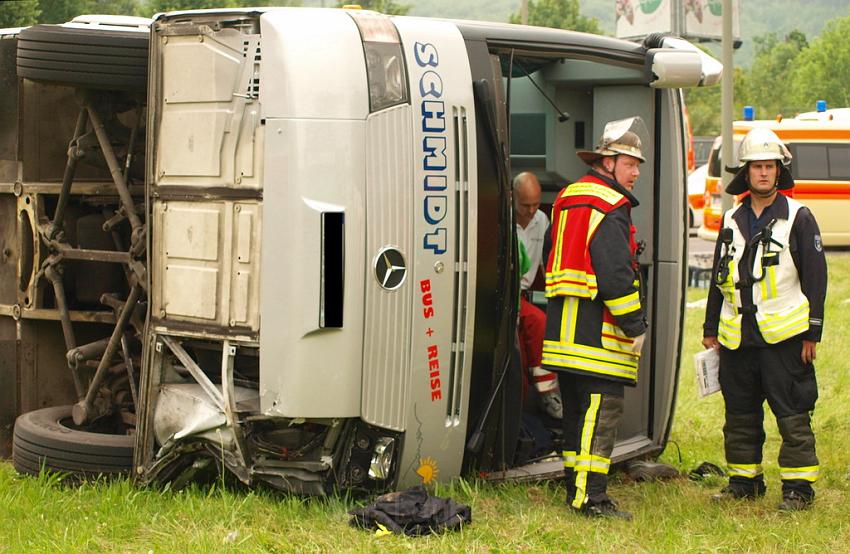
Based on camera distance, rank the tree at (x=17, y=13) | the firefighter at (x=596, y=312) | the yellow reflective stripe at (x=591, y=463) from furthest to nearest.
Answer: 1. the tree at (x=17, y=13)
2. the yellow reflective stripe at (x=591, y=463)
3. the firefighter at (x=596, y=312)

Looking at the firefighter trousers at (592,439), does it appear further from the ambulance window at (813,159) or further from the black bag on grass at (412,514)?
the ambulance window at (813,159)

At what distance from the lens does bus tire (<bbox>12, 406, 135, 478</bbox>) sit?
574cm

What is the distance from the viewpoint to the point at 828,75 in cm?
4844

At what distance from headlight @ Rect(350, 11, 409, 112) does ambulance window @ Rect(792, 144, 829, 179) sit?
15560mm

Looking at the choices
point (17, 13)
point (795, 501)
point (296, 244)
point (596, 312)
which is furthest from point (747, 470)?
point (17, 13)

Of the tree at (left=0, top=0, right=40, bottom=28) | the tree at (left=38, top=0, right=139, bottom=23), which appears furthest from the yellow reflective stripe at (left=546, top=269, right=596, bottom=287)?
the tree at (left=38, top=0, right=139, bottom=23)

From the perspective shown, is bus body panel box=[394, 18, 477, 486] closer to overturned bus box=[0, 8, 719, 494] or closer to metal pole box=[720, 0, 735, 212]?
overturned bus box=[0, 8, 719, 494]

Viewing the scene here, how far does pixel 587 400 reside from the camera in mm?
5688

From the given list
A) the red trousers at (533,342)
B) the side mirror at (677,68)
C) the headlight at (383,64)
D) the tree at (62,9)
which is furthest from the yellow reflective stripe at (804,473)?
the tree at (62,9)

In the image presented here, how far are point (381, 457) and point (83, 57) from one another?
2.20m

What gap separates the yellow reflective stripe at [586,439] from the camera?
222 inches

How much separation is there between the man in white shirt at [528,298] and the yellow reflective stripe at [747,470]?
0.96 meters

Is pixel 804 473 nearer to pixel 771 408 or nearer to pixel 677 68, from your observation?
pixel 771 408

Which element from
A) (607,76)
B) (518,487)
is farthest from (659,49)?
(518,487)
